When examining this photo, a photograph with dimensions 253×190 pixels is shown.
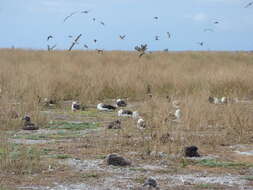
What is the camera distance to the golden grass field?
9.43 m

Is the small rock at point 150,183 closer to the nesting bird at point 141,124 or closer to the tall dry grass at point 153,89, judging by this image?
the tall dry grass at point 153,89

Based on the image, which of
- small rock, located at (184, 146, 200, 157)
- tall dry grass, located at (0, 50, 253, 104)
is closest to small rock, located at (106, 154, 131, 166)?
small rock, located at (184, 146, 200, 157)

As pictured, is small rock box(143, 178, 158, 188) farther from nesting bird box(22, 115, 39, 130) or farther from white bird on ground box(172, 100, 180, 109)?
white bird on ground box(172, 100, 180, 109)

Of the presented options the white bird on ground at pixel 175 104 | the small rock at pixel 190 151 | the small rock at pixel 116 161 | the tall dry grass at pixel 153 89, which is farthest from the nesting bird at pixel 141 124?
the white bird on ground at pixel 175 104

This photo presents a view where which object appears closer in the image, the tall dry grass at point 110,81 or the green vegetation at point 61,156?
the green vegetation at point 61,156

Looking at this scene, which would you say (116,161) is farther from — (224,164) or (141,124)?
(141,124)

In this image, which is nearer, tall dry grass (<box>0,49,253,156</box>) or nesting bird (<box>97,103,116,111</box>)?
tall dry grass (<box>0,49,253,156</box>)

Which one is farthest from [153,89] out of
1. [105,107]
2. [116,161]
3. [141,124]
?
[116,161]

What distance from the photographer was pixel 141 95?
1698 centimetres

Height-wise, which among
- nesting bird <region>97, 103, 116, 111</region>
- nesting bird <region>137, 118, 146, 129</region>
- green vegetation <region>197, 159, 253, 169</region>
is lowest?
green vegetation <region>197, 159, 253, 169</region>

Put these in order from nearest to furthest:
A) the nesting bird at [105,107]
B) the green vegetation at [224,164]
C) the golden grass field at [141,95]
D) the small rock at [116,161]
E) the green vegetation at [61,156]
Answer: the small rock at [116,161], the green vegetation at [224,164], the green vegetation at [61,156], the golden grass field at [141,95], the nesting bird at [105,107]

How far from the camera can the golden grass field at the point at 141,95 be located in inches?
371

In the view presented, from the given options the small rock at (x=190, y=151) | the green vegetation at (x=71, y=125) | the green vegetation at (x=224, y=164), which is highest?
the green vegetation at (x=71, y=125)

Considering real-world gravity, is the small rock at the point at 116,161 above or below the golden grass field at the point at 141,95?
below
